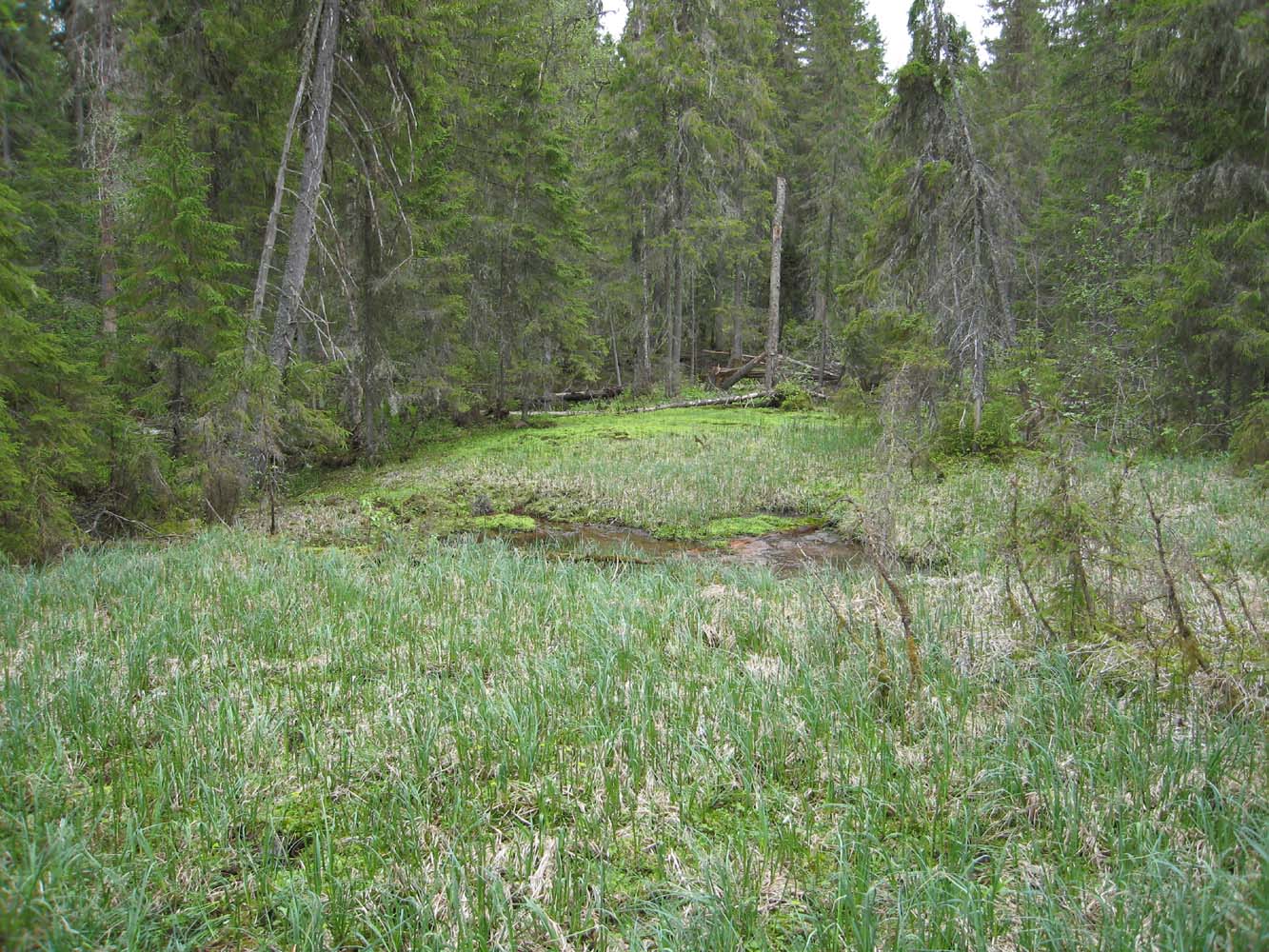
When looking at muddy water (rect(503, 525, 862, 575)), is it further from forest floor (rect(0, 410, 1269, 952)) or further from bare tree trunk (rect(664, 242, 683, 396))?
bare tree trunk (rect(664, 242, 683, 396))

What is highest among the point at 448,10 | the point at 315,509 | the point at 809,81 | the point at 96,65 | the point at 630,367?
the point at 809,81

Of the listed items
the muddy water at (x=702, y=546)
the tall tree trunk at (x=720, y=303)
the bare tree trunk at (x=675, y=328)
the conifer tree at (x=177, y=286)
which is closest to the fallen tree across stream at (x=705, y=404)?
the bare tree trunk at (x=675, y=328)

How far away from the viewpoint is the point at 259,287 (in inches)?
404

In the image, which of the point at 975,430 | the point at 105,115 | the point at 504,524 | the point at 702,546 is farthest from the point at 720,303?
the point at 702,546

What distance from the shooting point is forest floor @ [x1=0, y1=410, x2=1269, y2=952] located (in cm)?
177

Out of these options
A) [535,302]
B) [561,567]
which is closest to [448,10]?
[535,302]

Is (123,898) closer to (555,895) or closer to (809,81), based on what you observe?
(555,895)

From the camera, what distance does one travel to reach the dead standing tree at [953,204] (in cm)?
1150

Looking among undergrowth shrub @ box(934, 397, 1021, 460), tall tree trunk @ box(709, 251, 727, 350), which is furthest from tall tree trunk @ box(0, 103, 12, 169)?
undergrowth shrub @ box(934, 397, 1021, 460)

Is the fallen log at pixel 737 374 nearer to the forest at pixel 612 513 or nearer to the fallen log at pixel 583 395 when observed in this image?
the forest at pixel 612 513

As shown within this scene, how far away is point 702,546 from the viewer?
28.4 feet

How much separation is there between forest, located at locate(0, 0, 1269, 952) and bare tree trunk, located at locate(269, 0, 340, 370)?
8 centimetres

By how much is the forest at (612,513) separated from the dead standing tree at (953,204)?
0.32 ft

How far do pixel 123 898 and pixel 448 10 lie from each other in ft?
42.3
